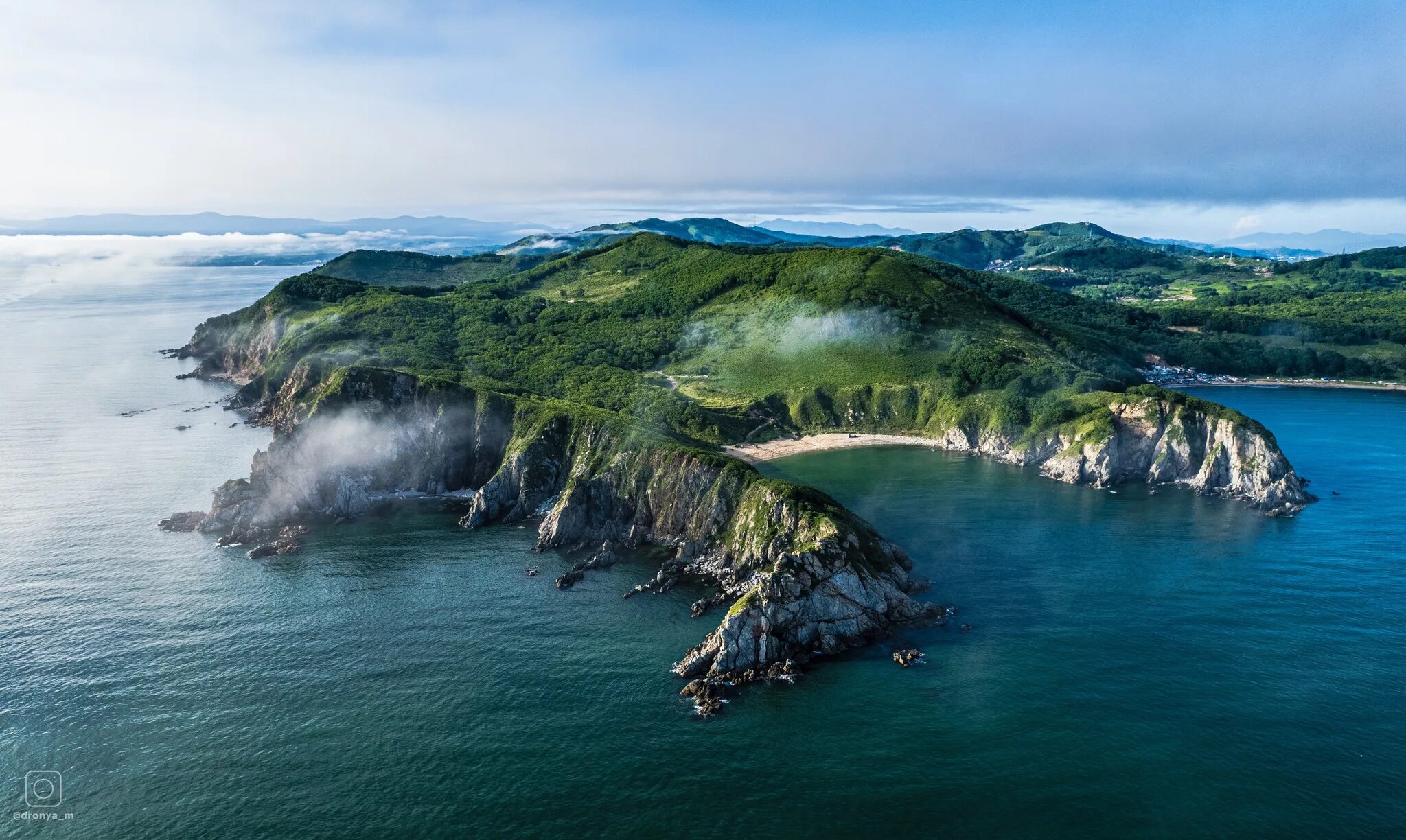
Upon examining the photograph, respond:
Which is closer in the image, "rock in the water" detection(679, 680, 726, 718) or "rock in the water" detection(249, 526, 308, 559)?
"rock in the water" detection(679, 680, 726, 718)

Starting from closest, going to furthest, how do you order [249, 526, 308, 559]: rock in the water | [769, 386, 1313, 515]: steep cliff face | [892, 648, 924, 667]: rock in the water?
[892, 648, 924, 667]: rock in the water < [249, 526, 308, 559]: rock in the water < [769, 386, 1313, 515]: steep cliff face

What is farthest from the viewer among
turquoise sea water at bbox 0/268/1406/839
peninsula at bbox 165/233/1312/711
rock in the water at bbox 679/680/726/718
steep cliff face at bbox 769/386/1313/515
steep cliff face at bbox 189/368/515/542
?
steep cliff face at bbox 769/386/1313/515

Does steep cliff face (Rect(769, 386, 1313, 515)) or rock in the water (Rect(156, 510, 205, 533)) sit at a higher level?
steep cliff face (Rect(769, 386, 1313, 515))

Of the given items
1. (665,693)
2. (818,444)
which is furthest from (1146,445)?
(665,693)

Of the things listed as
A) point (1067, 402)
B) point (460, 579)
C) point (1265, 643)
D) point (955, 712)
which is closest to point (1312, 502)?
point (1067, 402)

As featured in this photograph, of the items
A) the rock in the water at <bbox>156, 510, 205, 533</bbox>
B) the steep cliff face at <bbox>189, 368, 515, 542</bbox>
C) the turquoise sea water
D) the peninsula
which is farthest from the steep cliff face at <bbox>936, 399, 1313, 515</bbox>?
the rock in the water at <bbox>156, 510, 205, 533</bbox>

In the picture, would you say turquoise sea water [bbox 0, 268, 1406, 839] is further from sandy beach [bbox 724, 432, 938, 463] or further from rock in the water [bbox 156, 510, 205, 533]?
sandy beach [bbox 724, 432, 938, 463]
